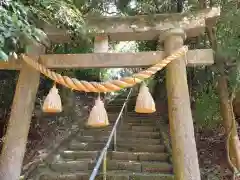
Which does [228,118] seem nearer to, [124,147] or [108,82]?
[124,147]

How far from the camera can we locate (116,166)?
5406 mm

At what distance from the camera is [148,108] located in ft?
12.9

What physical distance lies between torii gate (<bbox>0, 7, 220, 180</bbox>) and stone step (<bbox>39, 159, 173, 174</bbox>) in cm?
138

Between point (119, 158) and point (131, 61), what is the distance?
2217 mm

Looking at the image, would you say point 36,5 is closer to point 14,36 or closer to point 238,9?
point 14,36

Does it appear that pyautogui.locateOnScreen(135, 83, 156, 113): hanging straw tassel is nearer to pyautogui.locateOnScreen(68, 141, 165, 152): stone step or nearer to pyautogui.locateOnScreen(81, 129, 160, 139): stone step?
pyautogui.locateOnScreen(68, 141, 165, 152): stone step

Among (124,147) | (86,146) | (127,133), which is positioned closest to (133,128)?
(127,133)

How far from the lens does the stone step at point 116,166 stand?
530 cm

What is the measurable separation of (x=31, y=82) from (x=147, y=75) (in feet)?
5.17

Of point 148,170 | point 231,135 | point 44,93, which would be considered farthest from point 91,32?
point 44,93

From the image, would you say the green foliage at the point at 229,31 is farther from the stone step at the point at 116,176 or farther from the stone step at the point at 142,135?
the stone step at the point at 142,135

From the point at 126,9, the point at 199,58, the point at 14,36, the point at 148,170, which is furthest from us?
the point at 126,9

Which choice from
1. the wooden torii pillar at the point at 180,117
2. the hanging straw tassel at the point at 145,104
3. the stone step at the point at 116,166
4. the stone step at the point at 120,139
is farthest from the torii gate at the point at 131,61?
the stone step at the point at 120,139

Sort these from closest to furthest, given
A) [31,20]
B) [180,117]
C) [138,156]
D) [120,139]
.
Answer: [31,20]
[180,117]
[138,156]
[120,139]
